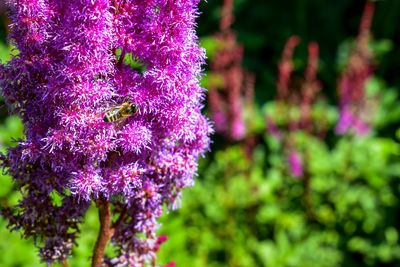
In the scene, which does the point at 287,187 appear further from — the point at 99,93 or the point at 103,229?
the point at 99,93

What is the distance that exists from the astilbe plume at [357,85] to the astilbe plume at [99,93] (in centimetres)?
293

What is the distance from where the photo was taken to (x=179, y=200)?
1532mm

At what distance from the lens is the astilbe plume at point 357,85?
3822 millimetres

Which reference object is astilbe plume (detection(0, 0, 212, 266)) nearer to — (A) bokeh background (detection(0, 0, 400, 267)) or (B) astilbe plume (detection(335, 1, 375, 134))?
(A) bokeh background (detection(0, 0, 400, 267))

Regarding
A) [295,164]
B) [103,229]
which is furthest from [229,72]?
[103,229]

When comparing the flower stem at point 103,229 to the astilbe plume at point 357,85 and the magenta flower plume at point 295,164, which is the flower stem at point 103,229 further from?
the astilbe plume at point 357,85

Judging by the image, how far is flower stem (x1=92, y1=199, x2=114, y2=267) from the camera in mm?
1383

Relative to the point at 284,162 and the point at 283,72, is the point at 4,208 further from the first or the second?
the point at 284,162

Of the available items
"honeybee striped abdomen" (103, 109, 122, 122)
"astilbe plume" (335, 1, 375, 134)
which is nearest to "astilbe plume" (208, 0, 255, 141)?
"astilbe plume" (335, 1, 375, 134)

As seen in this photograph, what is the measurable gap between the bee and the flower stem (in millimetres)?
309

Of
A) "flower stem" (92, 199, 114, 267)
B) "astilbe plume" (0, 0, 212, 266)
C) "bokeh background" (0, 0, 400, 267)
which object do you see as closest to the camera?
"astilbe plume" (0, 0, 212, 266)

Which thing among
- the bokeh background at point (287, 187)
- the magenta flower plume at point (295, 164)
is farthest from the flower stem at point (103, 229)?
the magenta flower plume at point (295, 164)

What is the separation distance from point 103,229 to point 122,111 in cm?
46

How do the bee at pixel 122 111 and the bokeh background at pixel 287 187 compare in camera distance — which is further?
the bokeh background at pixel 287 187
